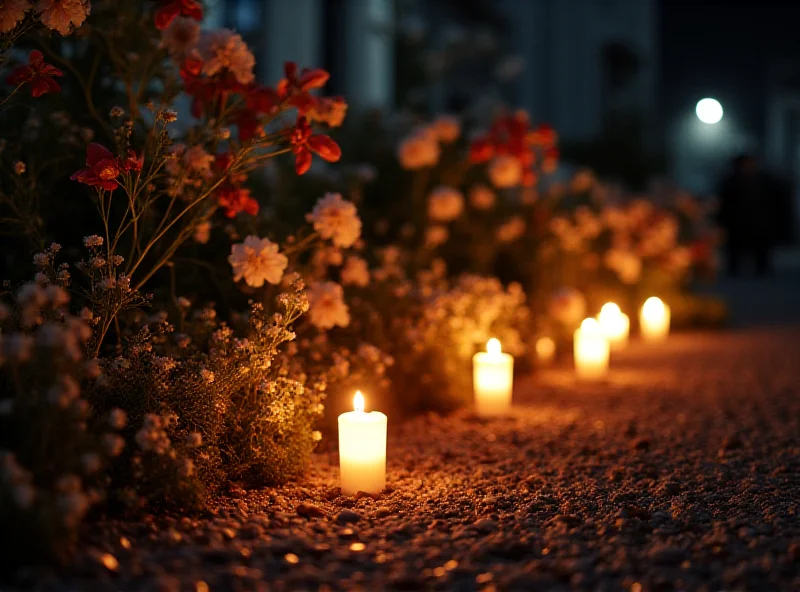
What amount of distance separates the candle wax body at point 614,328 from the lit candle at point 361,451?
3012 mm

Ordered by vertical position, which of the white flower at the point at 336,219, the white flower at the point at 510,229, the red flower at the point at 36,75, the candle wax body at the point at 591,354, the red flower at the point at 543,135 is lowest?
the candle wax body at the point at 591,354

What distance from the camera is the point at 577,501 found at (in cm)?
246

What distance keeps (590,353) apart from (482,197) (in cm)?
113

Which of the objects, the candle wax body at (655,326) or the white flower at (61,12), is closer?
the white flower at (61,12)

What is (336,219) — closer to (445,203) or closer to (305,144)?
(305,144)

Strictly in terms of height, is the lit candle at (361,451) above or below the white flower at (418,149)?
below

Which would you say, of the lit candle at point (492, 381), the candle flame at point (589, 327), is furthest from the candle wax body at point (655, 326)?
the lit candle at point (492, 381)

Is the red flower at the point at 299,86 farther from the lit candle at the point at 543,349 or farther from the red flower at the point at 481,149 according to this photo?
the lit candle at the point at 543,349

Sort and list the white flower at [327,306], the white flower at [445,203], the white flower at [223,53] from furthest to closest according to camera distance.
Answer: the white flower at [445,203] < the white flower at [327,306] < the white flower at [223,53]

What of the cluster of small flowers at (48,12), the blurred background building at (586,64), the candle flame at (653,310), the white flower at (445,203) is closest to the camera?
the cluster of small flowers at (48,12)

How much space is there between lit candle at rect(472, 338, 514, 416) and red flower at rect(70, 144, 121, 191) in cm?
171

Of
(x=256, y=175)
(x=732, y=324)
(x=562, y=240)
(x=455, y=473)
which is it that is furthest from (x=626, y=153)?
(x=455, y=473)

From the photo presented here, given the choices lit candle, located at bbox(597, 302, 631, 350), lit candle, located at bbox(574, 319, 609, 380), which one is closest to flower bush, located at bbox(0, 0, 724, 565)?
lit candle, located at bbox(574, 319, 609, 380)

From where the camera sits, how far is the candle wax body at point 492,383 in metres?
3.51
